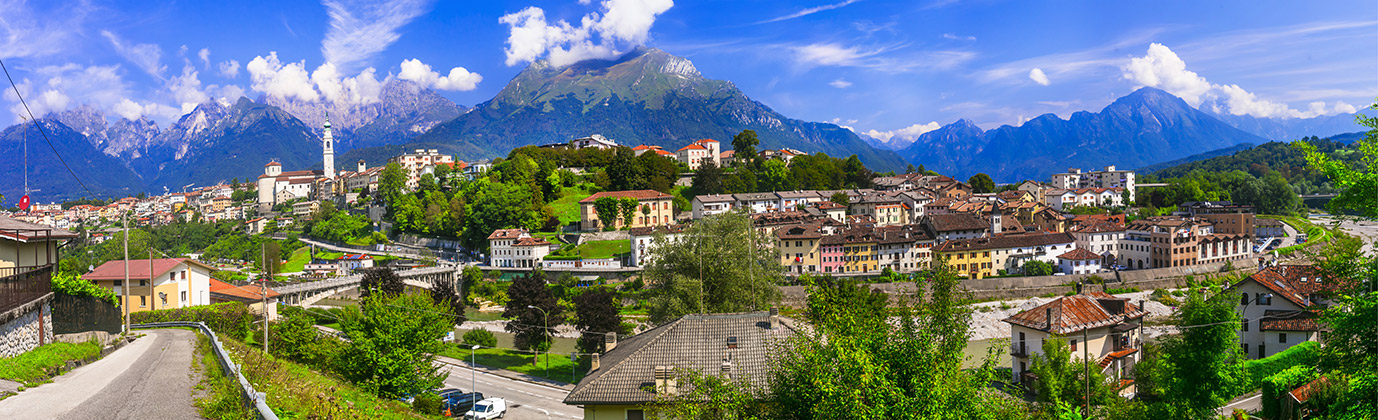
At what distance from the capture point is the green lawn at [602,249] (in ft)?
222

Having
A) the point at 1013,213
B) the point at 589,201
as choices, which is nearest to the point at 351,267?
the point at 589,201

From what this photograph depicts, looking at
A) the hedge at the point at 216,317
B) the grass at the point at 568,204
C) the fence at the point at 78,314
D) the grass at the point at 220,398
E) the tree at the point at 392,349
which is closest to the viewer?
the grass at the point at 220,398

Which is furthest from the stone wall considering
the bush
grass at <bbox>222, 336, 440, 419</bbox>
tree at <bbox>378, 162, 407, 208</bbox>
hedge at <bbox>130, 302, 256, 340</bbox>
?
tree at <bbox>378, 162, 407, 208</bbox>

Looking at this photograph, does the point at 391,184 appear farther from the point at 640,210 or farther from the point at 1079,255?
the point at 1079,255

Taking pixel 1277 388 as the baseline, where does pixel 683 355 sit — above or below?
above

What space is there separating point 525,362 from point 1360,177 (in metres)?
33.6

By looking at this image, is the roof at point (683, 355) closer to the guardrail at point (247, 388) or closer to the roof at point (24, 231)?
the guardrail at point (247, 388)

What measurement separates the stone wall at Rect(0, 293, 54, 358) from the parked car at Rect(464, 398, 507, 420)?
35.6 feet

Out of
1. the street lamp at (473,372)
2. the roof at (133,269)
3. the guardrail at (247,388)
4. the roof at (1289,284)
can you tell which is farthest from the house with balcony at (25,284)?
the roof at (1289,284)

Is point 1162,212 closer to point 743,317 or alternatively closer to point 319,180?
point 743,317

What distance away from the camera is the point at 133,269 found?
1224 inches

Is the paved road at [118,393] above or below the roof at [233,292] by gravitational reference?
above

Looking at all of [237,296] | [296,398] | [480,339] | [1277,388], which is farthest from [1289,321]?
[237,296]

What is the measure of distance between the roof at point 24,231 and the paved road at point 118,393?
2.95 metres
